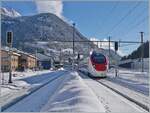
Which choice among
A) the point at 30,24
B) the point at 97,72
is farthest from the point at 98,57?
the point at 30,24

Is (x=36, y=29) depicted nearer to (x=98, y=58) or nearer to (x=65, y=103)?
(x=98, y=58)

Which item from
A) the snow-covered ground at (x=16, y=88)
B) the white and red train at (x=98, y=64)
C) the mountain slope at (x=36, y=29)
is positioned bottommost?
the snow-covered ground at (x=16, y=88)

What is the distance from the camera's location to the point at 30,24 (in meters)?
108

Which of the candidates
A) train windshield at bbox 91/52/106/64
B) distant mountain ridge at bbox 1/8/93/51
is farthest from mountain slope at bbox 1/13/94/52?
train windshield at bbox 91/52/106/64

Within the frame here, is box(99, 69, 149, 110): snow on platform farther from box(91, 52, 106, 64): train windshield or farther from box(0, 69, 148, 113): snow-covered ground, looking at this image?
box(91, 52, 106, 64): train windshield

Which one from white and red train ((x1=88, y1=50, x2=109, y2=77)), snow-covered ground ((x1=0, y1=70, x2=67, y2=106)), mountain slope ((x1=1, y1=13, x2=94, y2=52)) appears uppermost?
mountain slope ((x1=1, y1=13, x2=94, y2=52))

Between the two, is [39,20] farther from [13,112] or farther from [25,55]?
[13,112]

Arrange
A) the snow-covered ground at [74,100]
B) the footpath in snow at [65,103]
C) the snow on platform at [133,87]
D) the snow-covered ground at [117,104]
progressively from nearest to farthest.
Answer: the footpath in snow at [65,103] → the snow-covered ground at [74,100] → the snow-covered ground at [117,104] → the snow on platform at [133,87]

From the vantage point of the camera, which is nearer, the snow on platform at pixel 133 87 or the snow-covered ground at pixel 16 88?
the snow on platform at pixel 133 87

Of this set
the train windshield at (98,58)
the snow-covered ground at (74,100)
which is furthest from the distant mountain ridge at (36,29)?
the snow-covered ground at (74,100)

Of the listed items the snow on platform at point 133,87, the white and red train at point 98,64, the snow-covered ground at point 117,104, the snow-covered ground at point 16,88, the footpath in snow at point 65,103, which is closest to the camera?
the footpath in snow at point 65,103

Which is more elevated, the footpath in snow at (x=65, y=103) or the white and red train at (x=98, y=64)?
the white and red train at (x=98, y=64)

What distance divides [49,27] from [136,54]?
2797 inches

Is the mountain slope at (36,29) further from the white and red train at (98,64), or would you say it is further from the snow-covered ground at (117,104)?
the snow-covered ground at (117,104)
